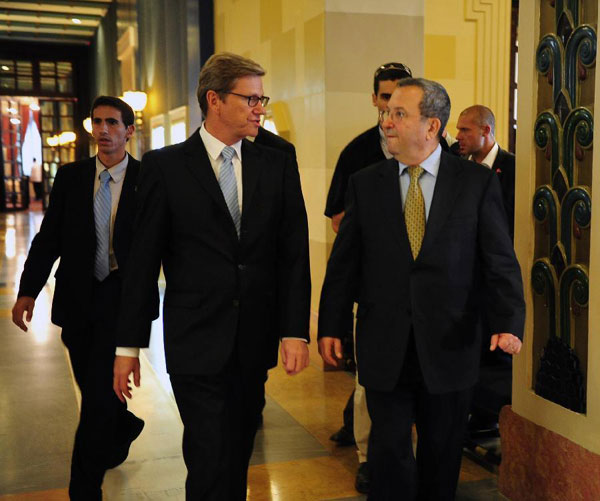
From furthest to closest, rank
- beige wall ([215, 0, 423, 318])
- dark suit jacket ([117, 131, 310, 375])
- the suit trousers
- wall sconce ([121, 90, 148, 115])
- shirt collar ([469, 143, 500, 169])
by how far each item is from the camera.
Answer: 1. wall sconce ([121, 90, 148, 115])
2. beige wall ([215, 0, 423, 318])
3. shirt collar ([469, 143, 500, 169])
4. the suit trousers
5. dark suit jacket ([117, 131, 310, 375])

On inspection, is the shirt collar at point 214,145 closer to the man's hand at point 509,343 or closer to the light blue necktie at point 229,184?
the light blue necktie at point 229,184

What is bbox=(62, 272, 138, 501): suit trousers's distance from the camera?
310cm

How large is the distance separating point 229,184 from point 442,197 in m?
0.66

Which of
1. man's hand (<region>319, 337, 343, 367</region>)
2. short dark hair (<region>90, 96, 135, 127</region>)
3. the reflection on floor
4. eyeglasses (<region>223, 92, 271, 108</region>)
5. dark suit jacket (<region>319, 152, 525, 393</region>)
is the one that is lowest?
the reflection on floor

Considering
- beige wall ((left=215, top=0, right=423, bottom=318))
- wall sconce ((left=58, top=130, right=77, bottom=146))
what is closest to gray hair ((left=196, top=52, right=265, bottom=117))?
beige wall ((left=215, top=0, right=423, bottom=318))

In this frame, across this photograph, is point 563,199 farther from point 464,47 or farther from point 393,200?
point 464,47

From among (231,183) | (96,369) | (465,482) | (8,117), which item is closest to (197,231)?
(231,183)

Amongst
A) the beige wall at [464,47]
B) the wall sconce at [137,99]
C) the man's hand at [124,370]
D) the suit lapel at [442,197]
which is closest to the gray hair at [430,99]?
the suit lapel at [442,197]

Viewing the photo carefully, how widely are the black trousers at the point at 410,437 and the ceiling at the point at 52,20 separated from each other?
17055 millimetres

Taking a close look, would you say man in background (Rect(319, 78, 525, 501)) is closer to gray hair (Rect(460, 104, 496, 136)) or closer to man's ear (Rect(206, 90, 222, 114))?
man's ear (Rect(206, 90, 222, 114))

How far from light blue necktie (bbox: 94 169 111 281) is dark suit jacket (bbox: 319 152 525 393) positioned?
40.2 inches

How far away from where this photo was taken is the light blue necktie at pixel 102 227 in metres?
3.19

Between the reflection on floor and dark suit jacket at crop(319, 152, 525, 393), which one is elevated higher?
dark suit jacket at crop(319, 152, 525, 393)

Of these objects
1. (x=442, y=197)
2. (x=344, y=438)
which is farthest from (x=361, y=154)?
(x=344, y=438)
